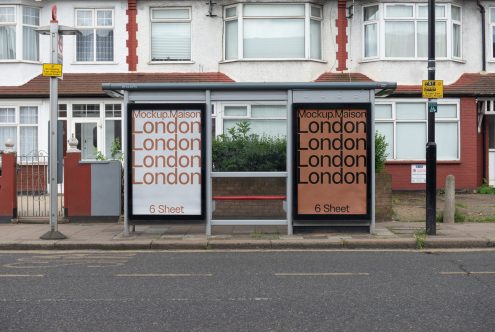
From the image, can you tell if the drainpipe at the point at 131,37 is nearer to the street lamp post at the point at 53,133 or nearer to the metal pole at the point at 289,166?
the street lamp post at the point at 53,133

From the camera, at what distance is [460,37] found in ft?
71.6

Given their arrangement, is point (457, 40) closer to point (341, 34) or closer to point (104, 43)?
point (341, 34)

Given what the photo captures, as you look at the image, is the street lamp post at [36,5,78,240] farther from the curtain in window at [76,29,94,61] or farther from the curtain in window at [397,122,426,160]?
the curtain in window at [397,122,426,160]

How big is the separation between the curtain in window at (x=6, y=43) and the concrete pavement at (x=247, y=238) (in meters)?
10.3

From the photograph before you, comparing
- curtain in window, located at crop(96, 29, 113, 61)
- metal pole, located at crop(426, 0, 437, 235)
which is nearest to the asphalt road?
metal pole, located at crop(426, 0, 437, 235)

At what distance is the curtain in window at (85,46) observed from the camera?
71.9 ft

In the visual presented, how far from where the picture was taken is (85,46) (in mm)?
21969

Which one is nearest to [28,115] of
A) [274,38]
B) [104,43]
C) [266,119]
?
[104,43]

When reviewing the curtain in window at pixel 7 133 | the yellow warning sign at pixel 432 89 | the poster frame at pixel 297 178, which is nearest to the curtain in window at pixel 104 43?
the curtain in window at pixel 7 133

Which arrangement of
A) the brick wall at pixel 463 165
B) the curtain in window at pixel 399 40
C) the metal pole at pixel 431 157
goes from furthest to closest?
the curtain in window at pixel 399 40
the brick wall at pixel 463 165
the metal pole at pixel 431 157

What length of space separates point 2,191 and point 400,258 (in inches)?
349

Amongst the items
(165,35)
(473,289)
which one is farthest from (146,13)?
(473,289)

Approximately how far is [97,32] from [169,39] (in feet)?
8.24

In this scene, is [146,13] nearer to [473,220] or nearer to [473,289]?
[473,220]
